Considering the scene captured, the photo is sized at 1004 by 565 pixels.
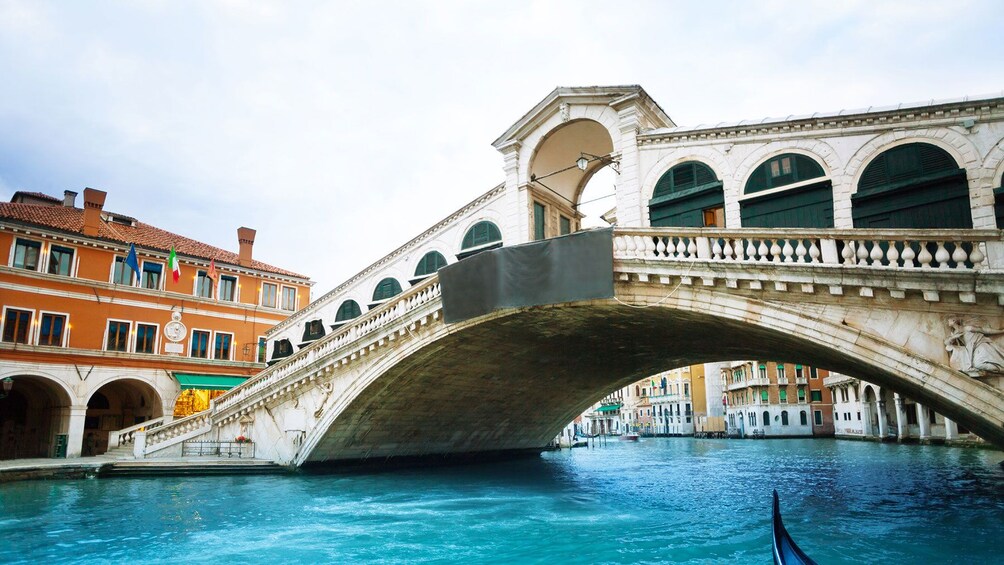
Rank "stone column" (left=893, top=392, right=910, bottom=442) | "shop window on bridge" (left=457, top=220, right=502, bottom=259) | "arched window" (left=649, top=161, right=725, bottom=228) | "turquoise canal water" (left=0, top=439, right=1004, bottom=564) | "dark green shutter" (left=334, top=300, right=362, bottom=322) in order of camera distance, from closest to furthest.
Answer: "turquoise canal water" (left=0, top=439, right=1004, bottom=564)
"arched window" (left=649, top=161, right=725, bottom=228)
"shop window on bridge" (left=457, top=220, right=502, bottom=259)
"dark green shutter" (left=334, top=300, right=362, bottom=322)
"stone column" (left=893, top=392, right=910, bottom=442)

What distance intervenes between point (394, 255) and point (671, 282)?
486 inches

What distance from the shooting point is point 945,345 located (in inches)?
397

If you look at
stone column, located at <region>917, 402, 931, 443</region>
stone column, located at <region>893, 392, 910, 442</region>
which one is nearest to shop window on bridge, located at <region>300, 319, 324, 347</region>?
stone column, located at <region>917, 402, 931, 443</region>

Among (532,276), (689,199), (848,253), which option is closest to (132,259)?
(532,276)

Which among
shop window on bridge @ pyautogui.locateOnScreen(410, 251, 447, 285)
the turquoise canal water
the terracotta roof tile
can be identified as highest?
the terracotta roof tile

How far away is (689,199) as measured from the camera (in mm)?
15523

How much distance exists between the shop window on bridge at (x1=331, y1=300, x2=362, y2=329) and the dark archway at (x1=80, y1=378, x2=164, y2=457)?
7.84m

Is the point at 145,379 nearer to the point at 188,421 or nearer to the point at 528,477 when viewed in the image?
the point at 188,421

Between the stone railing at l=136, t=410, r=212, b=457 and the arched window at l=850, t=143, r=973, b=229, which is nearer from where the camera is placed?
the arched window at l=850, t=143, r=973, b=229

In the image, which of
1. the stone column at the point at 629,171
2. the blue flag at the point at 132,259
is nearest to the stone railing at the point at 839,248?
the stone column at the point at 629,171

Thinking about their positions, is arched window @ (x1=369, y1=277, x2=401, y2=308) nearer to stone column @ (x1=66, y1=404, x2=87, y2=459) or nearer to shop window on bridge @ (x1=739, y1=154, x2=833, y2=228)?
stone column @ (x1=66, y1=404, x2=87, y2=459)

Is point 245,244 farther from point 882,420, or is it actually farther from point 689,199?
point 882,420

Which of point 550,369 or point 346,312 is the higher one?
point 346,312

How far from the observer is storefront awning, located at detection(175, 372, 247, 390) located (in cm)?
2538
